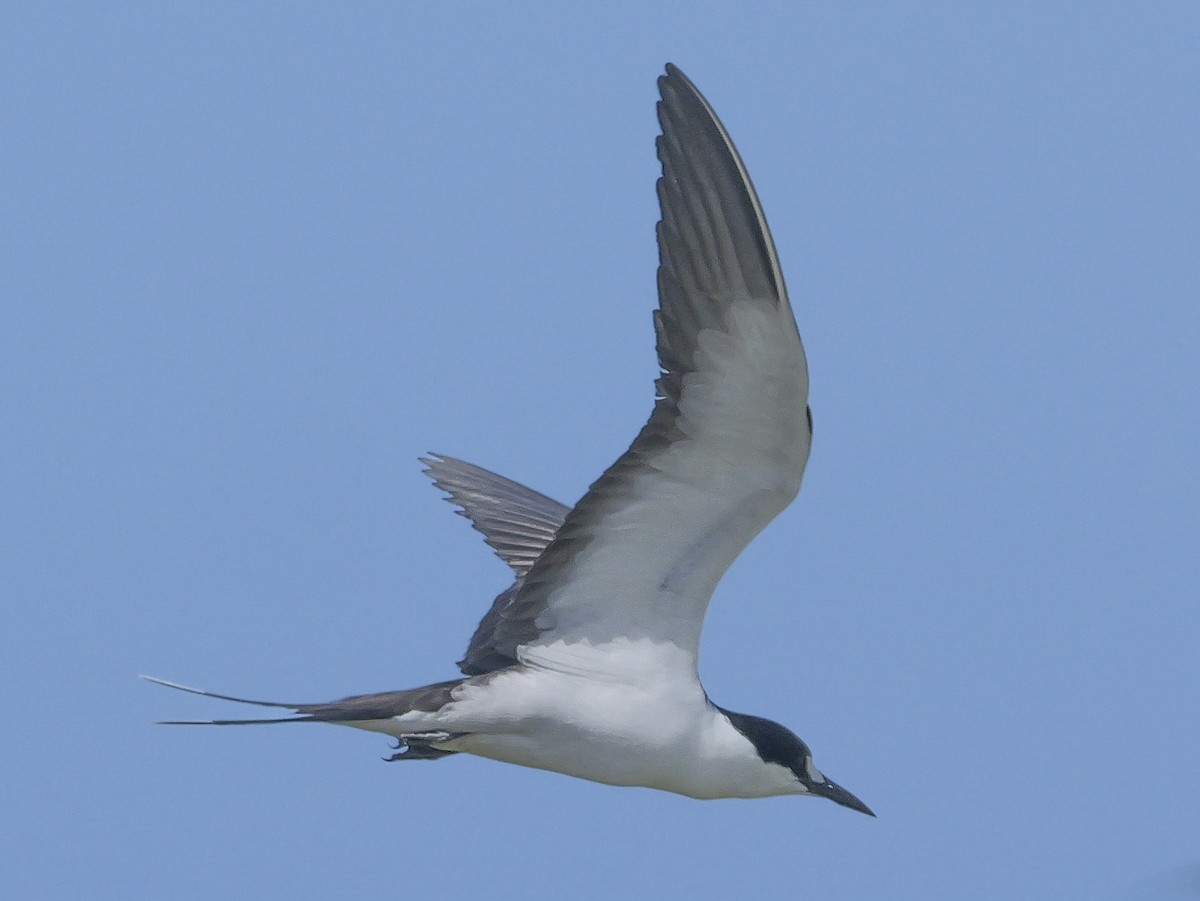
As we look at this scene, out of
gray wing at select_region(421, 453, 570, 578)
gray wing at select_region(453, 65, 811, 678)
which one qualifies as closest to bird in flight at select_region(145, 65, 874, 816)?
gray wing at select_region(453, 65, 811, 678)

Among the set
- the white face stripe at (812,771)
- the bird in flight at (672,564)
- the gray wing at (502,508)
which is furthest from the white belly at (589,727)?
the gray wing at (502,508)

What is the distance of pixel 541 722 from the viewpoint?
256cm

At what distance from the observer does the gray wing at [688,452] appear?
82.5 inches

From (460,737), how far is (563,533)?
351mm

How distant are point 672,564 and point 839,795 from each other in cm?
60

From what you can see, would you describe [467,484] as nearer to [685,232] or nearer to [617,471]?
[617,471]

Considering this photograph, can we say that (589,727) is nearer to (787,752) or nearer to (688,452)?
(787,752)

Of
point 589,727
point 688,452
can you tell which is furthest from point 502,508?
point 688,452

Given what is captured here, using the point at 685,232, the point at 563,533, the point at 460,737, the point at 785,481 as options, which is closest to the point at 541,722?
the point at 460,737

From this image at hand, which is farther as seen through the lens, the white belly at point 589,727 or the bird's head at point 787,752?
the bird's head at point 787,752

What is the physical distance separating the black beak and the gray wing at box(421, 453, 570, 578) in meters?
0.65

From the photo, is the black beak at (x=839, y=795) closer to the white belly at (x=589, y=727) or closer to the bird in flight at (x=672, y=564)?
the bird in flight at (x=672, y=564)

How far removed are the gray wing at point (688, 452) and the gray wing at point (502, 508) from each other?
351mm

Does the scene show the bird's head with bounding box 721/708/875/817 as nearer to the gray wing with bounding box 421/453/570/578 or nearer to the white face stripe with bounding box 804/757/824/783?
the white face stripe with bounding box 804/757/824/783
